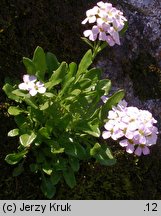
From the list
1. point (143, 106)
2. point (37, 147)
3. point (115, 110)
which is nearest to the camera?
point (115, 110)

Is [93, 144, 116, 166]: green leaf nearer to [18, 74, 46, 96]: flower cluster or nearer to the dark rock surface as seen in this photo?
[18, 74, 46, 96]: flower cluster

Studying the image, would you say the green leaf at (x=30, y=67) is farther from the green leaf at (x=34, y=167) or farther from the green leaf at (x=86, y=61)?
the green leaf at (x=34, y=167)

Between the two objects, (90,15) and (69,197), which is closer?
(90,15)

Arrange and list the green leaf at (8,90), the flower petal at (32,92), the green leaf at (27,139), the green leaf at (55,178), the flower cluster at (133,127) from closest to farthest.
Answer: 1. the flower cluster at (133,127)
2. the flower petal at (32,92)
3. the green leaf at (27,139)
4. the green leaf at (8,90)
5. the green leaf at (55,178)

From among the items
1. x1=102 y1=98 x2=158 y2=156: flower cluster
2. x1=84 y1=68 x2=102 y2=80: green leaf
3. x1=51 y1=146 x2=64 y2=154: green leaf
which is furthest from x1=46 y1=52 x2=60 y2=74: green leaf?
x1=102 y1=98 x2=158 y2=156: flower cluster

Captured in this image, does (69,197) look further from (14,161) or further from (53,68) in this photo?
(53,68)

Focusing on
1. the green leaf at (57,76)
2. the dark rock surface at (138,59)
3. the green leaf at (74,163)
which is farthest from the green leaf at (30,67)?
the dark rock surface at (138,59)

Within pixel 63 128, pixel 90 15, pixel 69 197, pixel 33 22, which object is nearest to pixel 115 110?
pixel 63 128
